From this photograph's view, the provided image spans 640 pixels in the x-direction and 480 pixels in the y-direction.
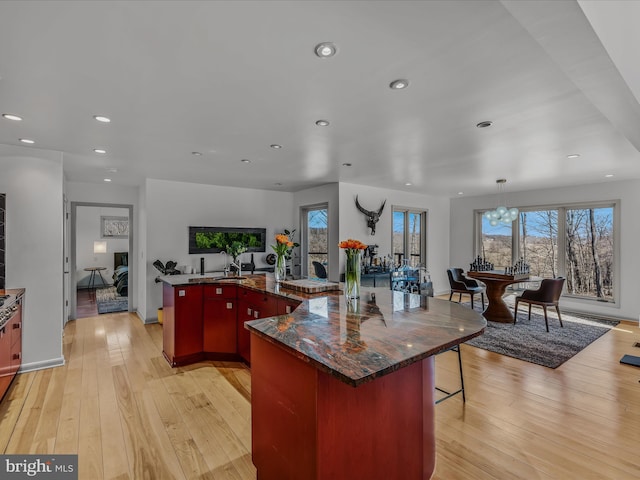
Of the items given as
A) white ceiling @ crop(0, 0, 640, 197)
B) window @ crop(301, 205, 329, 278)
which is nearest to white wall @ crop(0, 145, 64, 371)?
white ceiling @ crop(0, 0, 640, 197)

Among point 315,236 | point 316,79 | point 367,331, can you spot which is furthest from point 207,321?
point 315,236

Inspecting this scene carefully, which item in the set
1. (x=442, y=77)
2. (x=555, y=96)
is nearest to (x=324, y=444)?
(x=442, y=77)

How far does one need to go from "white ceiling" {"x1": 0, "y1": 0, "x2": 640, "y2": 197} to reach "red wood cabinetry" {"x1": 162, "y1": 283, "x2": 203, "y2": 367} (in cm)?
167

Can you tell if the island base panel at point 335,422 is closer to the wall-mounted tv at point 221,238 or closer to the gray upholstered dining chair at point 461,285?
the wall-mounted tv at point 221,238

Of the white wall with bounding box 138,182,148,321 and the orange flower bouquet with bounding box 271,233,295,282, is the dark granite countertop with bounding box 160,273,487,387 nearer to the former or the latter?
the orange flower bouquet with bounding box 271,233,295,282

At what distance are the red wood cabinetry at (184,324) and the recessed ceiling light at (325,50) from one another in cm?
284

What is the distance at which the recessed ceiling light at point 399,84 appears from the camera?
81.0 inches

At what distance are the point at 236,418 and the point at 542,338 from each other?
436 centimetres

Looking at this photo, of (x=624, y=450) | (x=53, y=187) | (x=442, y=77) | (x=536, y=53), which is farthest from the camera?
(x=53, y=187)

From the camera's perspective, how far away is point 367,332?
1.71 m

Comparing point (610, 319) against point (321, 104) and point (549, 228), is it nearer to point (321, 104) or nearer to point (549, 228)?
point (549, 228)

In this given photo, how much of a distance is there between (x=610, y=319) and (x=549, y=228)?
2003mm

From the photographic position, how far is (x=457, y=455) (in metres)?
2.11

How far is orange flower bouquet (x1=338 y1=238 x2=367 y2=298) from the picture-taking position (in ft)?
8.13
